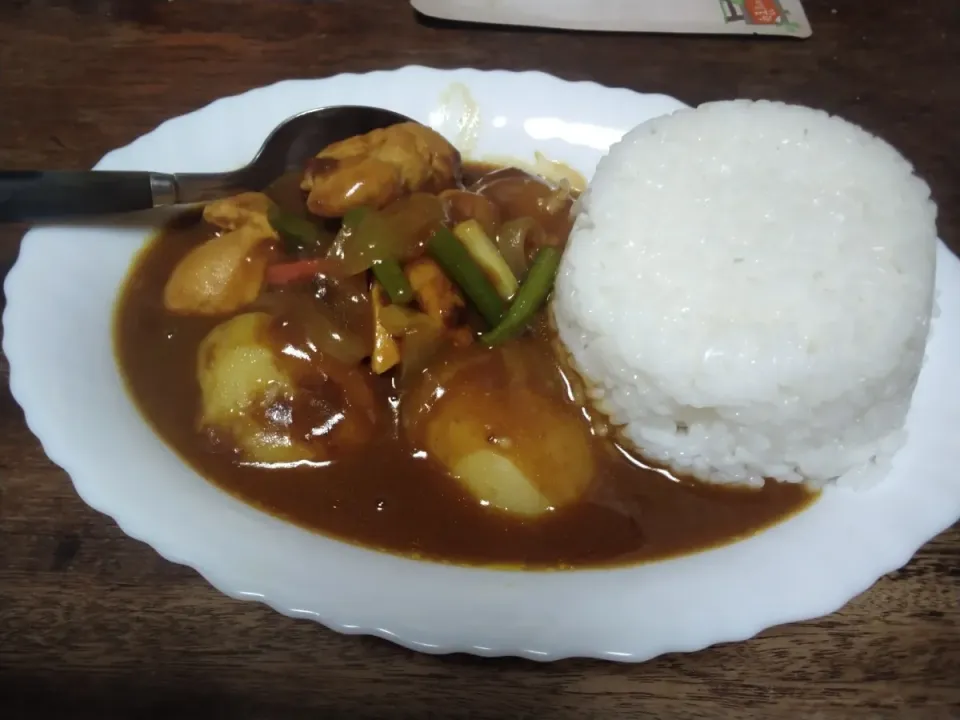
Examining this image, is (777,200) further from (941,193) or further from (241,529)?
(241,529)

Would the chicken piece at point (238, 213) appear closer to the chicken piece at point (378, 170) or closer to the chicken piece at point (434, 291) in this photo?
the chicken piece at point (378, 170)

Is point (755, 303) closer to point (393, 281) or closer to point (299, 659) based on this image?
point (393, 281)

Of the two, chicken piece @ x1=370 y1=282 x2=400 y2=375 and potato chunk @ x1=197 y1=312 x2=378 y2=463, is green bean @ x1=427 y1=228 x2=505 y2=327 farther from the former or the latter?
potato chunk @ x1=197 y1=312 x2=378 y2=463

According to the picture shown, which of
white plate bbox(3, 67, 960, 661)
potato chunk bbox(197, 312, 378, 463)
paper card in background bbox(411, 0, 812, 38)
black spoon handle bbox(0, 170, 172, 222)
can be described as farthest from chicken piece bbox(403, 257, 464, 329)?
paper card in background bbox(411, 0, 812, 38)

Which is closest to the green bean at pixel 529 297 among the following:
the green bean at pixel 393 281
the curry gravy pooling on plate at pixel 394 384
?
the curry gravy pooling on plate at pixel 394 384

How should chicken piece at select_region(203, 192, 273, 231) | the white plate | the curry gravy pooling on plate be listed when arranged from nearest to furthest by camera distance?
the white plate
the curry gravy pooling on plate
chicken piece at select_region(203, 192, 273, 231)

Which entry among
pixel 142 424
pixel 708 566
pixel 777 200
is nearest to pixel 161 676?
pixel 142 424
